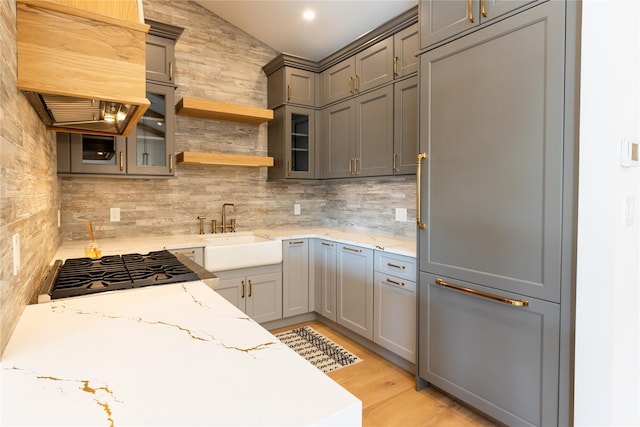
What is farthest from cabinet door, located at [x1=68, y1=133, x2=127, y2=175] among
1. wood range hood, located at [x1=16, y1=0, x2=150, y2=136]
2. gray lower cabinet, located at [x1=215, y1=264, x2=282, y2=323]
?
wood range hood, located at [x1=16, y1=0, x2=150, y2=136]

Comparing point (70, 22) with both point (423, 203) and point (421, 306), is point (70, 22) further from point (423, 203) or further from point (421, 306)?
point (421, 306)

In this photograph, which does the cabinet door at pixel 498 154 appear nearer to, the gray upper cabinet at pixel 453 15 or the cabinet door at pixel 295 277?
the gray upper cabinet at pixel 453 15

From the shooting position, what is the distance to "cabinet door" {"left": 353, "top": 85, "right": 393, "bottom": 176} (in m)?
2.85

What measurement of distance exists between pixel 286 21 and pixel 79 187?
2.25m

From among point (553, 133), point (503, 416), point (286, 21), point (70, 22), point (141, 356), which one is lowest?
point (503, 416)

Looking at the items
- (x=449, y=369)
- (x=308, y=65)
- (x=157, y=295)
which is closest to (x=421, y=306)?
(x=449, y=369)

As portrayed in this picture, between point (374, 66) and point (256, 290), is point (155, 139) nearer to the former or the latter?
point (256, 290)

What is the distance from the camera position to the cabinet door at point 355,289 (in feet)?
9.06

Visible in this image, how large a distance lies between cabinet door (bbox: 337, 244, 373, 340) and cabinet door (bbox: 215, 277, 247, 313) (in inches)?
32.1

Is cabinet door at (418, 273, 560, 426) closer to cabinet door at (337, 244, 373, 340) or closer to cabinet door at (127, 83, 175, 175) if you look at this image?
cabinet door at (337, 244, 373, 340)

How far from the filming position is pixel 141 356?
2.68ft

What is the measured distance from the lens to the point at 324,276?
128 inches

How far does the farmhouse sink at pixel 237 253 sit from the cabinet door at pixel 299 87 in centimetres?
139

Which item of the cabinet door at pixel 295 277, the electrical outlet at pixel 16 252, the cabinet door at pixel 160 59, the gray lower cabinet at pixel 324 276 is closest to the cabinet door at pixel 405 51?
the gray lower cabinet at pixel 324 276
